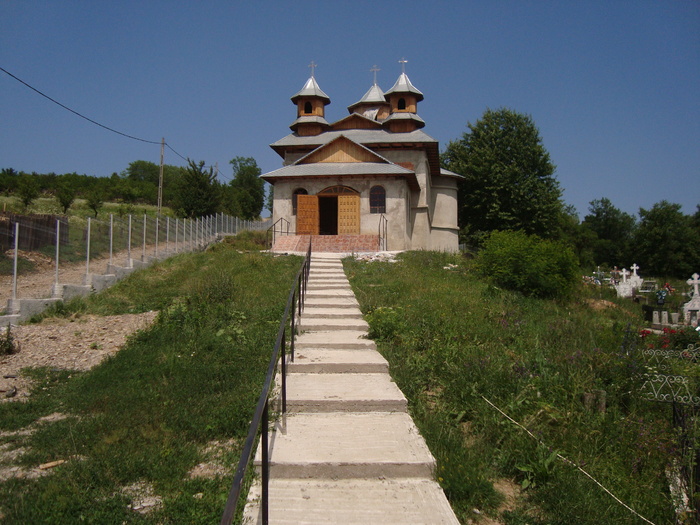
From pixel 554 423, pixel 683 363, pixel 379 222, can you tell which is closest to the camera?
pixel 554 423

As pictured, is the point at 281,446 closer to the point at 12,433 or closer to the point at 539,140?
the point at 12,433

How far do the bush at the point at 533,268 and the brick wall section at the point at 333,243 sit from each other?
670 centimetres

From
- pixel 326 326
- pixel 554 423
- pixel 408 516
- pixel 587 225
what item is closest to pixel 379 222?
pixel 326 326

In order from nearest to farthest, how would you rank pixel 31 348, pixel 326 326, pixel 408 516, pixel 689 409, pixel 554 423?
1. pixel 408 516
2. pixel 689 409
3. pixel 554 423
4. pixel 326 326
5. pixel 31 348

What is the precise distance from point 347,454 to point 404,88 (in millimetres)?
27923

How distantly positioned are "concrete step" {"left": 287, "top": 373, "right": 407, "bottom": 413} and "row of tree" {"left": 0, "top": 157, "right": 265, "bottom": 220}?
30069 millimetres

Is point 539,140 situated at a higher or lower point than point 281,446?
higher

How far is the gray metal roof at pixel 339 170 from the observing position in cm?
2297

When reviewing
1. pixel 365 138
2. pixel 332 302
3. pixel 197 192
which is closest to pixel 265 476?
pixel 332 302

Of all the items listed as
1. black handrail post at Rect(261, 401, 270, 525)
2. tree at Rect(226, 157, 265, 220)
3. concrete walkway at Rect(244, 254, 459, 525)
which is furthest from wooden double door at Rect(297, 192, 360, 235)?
tree at Rect(226, 157, 265, 220)

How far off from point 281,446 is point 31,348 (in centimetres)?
700

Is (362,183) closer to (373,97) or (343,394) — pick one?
(373,97)

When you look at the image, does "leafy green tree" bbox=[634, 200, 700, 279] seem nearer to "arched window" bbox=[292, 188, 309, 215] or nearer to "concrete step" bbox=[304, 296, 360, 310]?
"arched window" bbox=[292, 188, 309, 215]

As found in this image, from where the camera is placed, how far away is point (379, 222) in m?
23.3
